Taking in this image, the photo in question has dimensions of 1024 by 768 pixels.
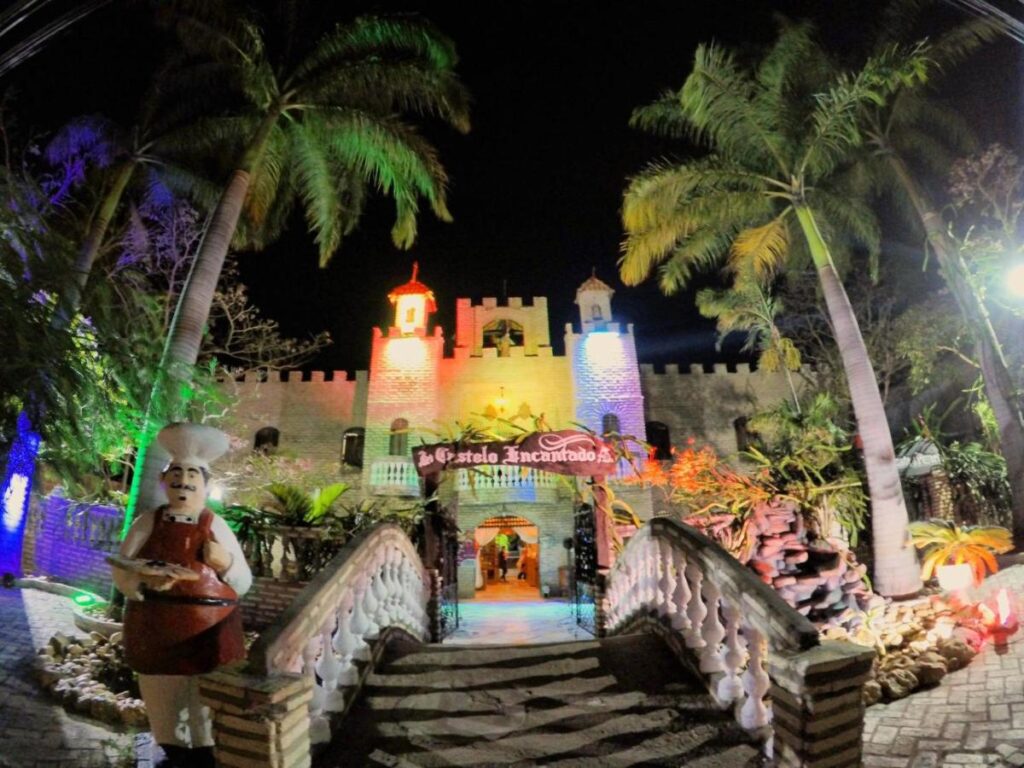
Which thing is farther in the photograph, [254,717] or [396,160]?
[396,160]

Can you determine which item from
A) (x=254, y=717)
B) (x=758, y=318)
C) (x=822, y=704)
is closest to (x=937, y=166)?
(x=758, y=318)

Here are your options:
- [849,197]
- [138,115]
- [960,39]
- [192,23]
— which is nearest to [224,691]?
[192,23]

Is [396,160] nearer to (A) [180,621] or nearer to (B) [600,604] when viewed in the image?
(B) [600,604]

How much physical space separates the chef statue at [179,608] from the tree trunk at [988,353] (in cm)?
1220

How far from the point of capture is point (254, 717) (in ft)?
10.3

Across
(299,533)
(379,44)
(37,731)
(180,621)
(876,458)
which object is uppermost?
(379,44)

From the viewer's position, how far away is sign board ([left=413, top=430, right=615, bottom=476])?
8578 millimetres

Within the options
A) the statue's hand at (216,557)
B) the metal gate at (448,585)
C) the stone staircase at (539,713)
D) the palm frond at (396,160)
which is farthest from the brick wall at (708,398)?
the statue's hand at (216,557)

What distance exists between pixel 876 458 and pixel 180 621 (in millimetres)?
10359

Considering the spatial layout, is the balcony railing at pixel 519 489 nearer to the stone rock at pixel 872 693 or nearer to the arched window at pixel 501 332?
the arched window at pixel 501 332

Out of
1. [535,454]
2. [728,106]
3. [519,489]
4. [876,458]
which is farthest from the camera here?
[519,489]

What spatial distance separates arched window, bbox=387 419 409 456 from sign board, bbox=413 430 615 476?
11.5 meters

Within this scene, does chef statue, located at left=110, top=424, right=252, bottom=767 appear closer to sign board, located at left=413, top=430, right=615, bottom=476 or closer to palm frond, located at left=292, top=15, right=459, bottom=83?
sign board, located at left=413, top=430, right=615, bottom=476

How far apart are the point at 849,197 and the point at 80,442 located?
14.5 metres
